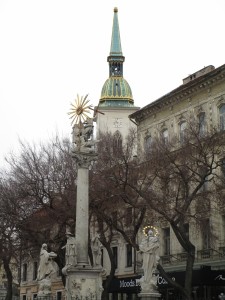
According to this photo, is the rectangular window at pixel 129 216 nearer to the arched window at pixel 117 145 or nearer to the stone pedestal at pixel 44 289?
the arched window at pixel 117 145

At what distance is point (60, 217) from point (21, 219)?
3301 mm

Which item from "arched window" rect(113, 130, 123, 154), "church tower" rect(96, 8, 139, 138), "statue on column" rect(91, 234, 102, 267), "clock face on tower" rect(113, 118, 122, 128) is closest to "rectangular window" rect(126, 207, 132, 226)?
"arched window" rect(113, 130, 123, 154)

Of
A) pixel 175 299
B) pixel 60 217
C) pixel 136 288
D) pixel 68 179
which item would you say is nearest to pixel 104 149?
pixel 68 179

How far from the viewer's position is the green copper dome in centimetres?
7169

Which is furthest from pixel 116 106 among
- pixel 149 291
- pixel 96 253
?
pixel 149 291

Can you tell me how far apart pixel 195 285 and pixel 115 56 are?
45.9m

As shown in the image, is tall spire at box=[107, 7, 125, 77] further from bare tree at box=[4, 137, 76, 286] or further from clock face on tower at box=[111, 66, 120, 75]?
bare tree at box=[4, 137, 76, 286]

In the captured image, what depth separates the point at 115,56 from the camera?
75438 millimetres

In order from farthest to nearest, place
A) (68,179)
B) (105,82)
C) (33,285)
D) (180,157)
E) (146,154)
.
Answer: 1. (105,82)
2. (33,285)
3. (68,179)
4. (146,154)
5. (180,157)

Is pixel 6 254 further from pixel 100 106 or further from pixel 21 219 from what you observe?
pixel 100 106

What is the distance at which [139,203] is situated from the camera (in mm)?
33281

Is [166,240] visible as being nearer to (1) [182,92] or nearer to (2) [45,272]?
(1) [182,92]

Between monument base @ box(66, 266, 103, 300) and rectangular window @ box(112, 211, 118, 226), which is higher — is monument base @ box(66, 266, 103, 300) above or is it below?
below

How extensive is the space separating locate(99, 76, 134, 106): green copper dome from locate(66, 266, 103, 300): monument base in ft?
151
